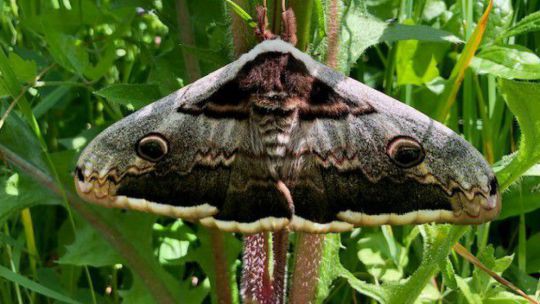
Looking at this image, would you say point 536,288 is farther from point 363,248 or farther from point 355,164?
point 355,164

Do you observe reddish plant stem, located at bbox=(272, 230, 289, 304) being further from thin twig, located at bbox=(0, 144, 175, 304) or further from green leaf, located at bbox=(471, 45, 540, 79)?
green leaf, located at bbox=(471, 45, 540, 79)

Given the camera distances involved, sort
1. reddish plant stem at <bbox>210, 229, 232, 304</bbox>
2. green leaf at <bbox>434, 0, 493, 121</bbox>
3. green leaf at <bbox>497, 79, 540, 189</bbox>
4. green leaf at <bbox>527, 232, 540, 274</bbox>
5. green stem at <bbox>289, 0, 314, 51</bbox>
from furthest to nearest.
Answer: green leaf at <bbox>527, 232, 540, 274</bbox> < reddish plant stem at <bbox>210, 229, 232, 304</bbox> < green leaf at <bbox>434, 0, 493, 121</bbox> < green stem at <bbox>289, 0, 314, 51</bbox> < green leaf at <bbox>497, 79, 540, 189</bbox>

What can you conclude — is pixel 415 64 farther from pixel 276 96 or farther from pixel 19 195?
pixel 19 195

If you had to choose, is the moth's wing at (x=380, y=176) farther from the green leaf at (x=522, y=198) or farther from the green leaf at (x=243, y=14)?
the green leaf at (x=522, y=198)

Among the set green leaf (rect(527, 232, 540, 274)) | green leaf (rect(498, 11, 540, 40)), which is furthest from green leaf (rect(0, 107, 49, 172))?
green leaf (rect(527, 232, 540, 274))

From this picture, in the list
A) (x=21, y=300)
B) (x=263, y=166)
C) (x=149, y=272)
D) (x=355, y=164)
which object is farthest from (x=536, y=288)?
(x=21, y=300)

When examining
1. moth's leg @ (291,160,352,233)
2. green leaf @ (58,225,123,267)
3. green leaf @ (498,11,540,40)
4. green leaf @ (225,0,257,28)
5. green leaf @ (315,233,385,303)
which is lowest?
green leaf @ (58,225,123,267)

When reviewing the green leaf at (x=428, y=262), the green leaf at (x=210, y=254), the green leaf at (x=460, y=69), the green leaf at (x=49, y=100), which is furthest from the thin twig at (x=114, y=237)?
the green leaf at (x=460, y=69)
